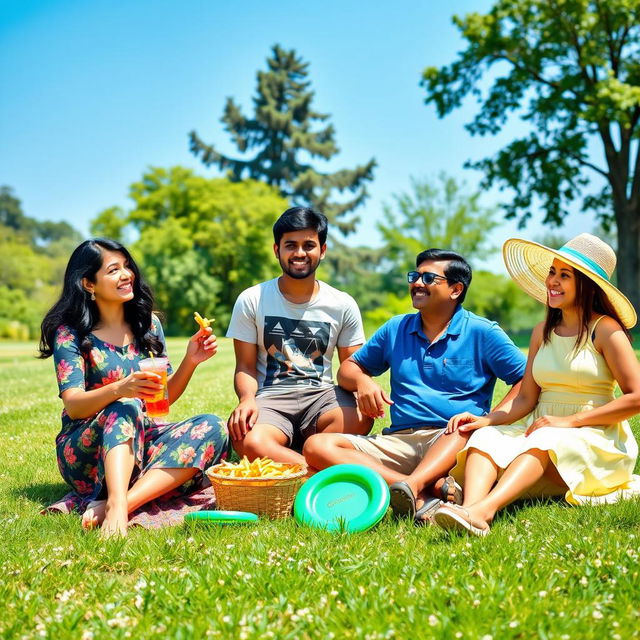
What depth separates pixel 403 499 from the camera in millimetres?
A: 4102

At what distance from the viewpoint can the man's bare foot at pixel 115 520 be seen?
3958 mm

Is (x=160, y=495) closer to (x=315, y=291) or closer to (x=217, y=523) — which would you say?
(x=217, y=523)

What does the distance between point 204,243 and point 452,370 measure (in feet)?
141

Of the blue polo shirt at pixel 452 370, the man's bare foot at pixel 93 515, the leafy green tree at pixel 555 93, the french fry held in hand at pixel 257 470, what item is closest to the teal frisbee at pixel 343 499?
the french fry held in hand at pixel 257 470

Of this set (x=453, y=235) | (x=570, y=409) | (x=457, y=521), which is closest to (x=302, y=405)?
(x=570, y=409)

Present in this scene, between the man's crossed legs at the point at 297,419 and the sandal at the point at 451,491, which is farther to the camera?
the man's crossed legs at the point at 297,419

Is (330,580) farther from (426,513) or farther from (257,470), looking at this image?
(257,470)

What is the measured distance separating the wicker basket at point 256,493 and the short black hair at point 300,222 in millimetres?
1922

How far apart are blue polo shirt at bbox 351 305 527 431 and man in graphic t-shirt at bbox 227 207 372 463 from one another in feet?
1.60

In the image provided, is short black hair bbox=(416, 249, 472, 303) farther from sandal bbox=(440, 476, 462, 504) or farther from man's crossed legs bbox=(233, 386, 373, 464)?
sandal bbox=(440, 476, 462, 504)

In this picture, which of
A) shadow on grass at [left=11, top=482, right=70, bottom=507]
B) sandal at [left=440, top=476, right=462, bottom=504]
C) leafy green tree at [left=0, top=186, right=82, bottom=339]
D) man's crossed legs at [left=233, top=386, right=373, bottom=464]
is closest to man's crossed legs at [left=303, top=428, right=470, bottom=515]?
sandal at [left=440, top=476, right=462, bottom=504]

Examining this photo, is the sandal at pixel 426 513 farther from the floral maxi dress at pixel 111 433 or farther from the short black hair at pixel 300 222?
the short black hair at pixel 300 222

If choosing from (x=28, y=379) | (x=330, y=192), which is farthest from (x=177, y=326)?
(x=28, y=379)

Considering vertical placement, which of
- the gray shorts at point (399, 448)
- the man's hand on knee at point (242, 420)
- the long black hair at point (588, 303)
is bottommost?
the gray shorts at point (399, 448)
